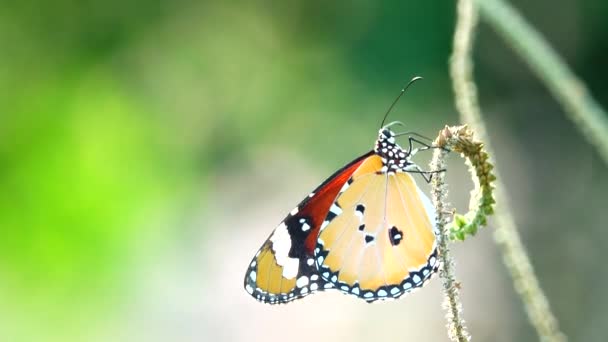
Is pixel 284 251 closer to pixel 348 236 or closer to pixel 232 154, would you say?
pixel 348 236

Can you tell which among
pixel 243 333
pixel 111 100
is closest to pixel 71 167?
pixel 111 100

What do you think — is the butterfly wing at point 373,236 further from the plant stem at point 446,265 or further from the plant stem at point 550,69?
the plant stem at point 446,265

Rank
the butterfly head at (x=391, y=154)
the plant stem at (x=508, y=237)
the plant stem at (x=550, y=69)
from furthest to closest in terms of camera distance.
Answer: the butterfly head at (x=391, y=154) < the plant stem at (x=550, y=69) < the plant stem at (x=508, y=237)

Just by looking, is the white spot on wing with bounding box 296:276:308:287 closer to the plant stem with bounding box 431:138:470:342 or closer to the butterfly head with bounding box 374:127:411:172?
the butterfly head with bounding box 374:127:411:172

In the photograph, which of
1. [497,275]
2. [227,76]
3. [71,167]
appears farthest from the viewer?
[227,76]

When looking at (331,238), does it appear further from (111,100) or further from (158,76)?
(158,76)

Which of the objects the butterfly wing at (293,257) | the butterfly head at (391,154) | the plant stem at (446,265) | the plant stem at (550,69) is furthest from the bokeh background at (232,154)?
the plant stem at (446,265)
